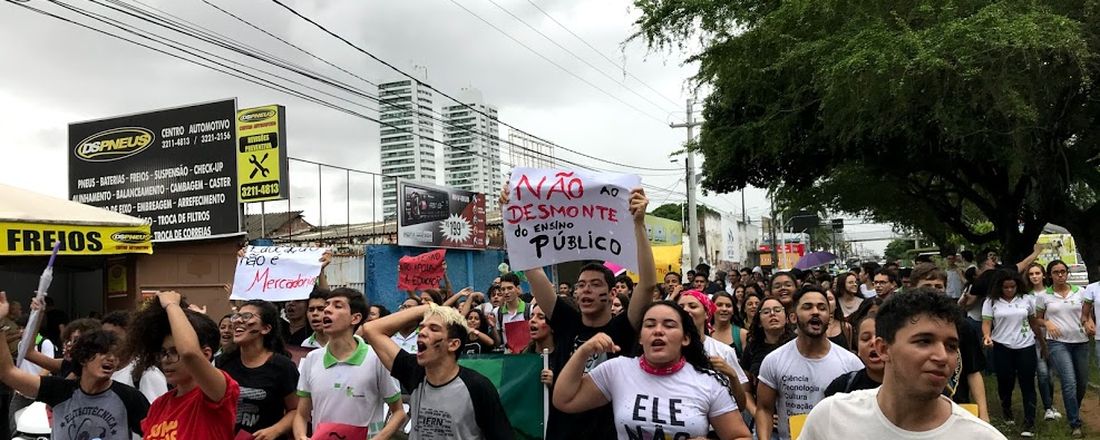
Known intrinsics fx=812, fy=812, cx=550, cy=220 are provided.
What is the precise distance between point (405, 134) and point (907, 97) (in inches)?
535

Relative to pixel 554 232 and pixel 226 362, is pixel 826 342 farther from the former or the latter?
pixel 226 362

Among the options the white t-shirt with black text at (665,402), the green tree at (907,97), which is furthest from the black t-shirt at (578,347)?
the green tree at (907,97)

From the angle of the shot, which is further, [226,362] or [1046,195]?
[1046,195]

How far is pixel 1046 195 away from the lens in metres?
14.6

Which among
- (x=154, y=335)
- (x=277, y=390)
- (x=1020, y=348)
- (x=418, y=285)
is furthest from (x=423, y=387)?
(x=418, y=285)

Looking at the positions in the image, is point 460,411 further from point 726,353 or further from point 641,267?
point 726,353

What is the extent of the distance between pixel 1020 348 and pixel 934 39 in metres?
4.49

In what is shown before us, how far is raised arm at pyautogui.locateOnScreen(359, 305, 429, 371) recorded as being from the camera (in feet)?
14.2

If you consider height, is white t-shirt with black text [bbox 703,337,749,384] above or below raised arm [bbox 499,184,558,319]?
below

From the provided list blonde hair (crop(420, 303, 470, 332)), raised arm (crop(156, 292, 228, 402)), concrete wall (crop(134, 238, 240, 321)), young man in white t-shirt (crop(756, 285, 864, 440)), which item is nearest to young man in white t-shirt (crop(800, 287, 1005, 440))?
young man in white t-shirt (crop(756, 285, 864, 440))

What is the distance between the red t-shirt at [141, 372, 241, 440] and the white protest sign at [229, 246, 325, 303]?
4610mm

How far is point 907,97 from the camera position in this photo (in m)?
11.5

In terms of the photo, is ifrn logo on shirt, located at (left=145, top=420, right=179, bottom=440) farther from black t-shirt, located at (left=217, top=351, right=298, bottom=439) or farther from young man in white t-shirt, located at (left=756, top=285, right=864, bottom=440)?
young man in white t-shirt, located at (left=756, top=285, right=864, bottom=440)

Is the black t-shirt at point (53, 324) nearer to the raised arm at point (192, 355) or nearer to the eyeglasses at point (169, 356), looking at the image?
the eyeglasses at point (169, 356)
